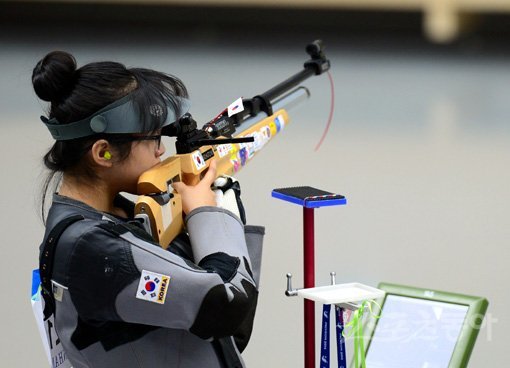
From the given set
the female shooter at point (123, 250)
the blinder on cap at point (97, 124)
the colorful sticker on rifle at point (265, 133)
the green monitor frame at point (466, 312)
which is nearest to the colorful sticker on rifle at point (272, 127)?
the colorful sticker on rifle at point (265, 133)

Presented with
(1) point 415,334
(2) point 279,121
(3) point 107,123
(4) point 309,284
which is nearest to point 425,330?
(1) point 415,334

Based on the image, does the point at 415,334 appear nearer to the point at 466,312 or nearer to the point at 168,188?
the point at 466,312

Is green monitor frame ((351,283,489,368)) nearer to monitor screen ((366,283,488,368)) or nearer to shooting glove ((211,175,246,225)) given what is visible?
monitor screen ((366,283,488,368))

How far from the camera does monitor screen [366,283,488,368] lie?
137 centimetres

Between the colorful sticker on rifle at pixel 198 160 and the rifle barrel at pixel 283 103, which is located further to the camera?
the rifle barrel at pixel 283 103

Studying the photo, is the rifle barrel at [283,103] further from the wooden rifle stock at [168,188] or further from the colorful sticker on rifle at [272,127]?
the wooden rifle stock at [168,188]

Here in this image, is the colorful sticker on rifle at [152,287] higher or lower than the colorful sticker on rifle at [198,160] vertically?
lower

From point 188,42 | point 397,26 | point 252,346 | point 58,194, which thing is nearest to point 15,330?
point 252,346

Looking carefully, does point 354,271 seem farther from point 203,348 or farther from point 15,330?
point 203,348

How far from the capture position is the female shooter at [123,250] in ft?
3.30

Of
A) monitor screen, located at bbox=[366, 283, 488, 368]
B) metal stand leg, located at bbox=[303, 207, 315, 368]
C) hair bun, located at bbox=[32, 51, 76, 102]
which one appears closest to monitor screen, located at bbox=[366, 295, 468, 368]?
monitor screen, located at bbox=[366, 283, 488, 368]

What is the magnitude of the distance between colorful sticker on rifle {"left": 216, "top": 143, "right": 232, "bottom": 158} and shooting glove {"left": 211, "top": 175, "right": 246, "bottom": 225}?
51 millimetres

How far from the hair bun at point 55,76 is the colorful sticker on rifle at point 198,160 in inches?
7.8

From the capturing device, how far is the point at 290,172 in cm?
283
